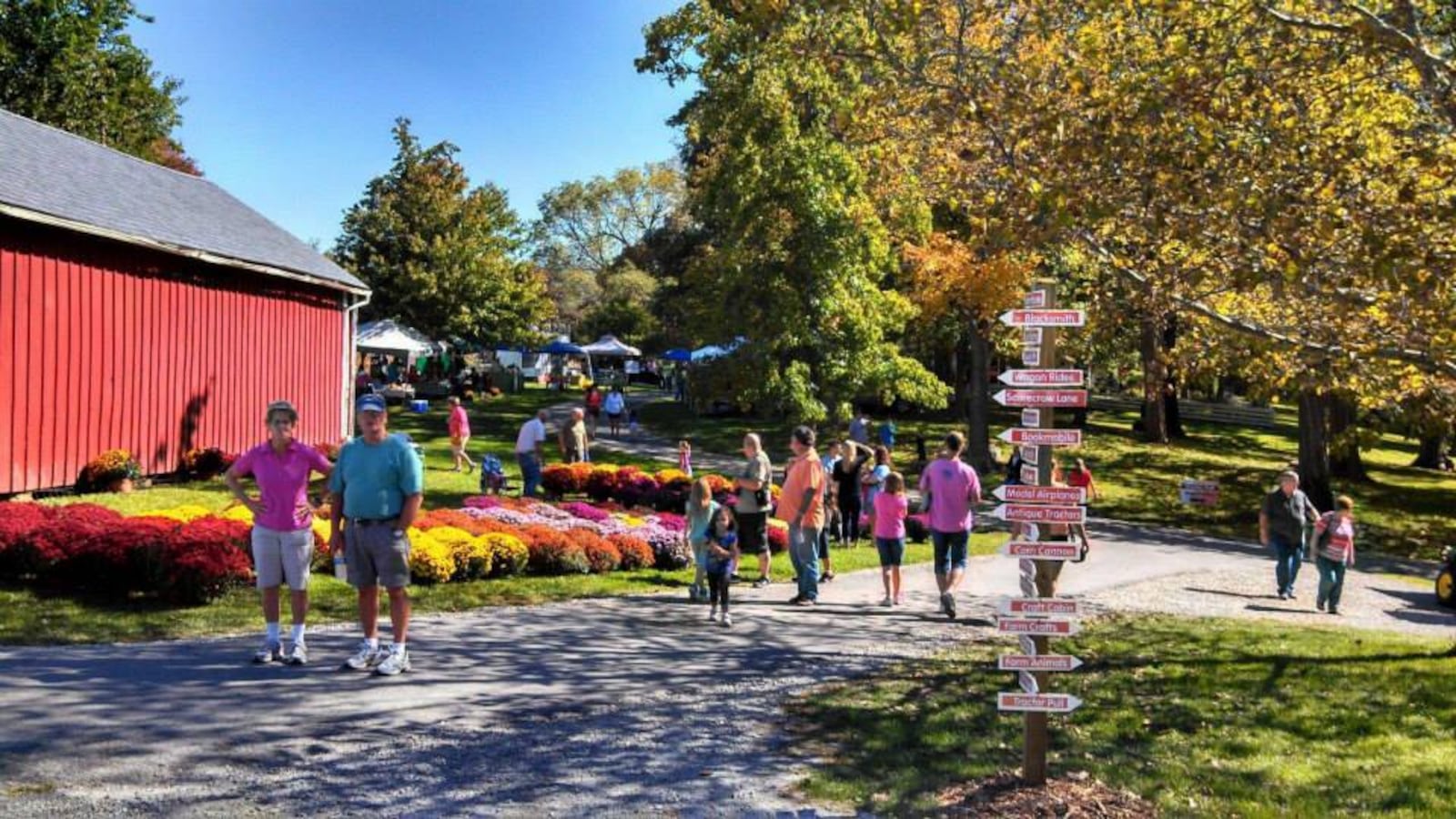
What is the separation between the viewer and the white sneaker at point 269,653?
7684mm

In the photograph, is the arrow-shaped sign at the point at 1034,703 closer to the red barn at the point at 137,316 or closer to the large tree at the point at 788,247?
the red barn at the point at 137,316

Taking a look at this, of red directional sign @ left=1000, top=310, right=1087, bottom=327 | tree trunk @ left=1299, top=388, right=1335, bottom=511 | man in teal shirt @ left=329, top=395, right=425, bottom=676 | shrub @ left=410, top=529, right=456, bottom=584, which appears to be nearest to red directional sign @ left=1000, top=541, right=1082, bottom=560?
red directional sign @ left=1000, top=310, right=1087, bottom=327

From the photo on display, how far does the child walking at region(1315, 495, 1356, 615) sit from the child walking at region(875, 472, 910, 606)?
18.0 feet

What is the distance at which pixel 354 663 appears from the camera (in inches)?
299

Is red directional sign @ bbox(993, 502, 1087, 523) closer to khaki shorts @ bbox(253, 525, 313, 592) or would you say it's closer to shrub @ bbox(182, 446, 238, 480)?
khaki shorts @ bbox(253, 525, 313, 592)

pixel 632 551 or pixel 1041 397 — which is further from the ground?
pixel 1041 397

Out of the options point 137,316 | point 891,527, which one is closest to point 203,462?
point 137,316

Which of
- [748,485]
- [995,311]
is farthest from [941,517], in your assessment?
[995,311]

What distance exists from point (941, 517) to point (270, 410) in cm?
635

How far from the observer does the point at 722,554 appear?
10.1m

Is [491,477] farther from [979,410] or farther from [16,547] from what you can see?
[979,410]

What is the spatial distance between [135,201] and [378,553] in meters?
14.6

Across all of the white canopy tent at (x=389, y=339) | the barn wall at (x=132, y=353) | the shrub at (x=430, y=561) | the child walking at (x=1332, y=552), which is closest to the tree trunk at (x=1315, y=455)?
the child walking at (x=1332, y=552)

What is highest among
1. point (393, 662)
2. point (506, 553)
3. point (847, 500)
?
point (847, 500)
